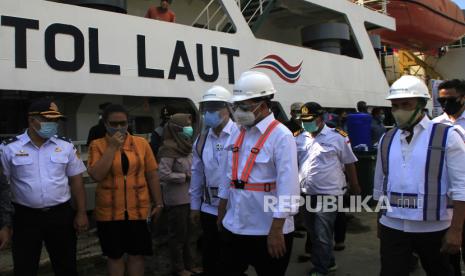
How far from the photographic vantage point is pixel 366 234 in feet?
17.5

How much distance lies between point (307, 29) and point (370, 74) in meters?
1.88

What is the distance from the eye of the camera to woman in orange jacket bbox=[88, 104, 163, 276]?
3.05m

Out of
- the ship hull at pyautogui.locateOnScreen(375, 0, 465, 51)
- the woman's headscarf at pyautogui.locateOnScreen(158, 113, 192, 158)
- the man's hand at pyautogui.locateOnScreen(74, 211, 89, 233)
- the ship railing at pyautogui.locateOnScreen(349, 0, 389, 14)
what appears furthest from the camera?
the ship hull at pyautogui.locateOnScreen(375, 0, 465, 51)

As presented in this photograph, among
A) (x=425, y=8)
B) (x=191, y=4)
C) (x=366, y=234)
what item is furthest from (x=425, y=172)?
(x=425, y=8)

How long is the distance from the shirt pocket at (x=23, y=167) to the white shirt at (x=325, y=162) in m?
2.25

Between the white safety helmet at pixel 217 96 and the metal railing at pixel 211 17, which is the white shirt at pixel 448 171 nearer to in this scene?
the white safety helmet at pixel 217 96

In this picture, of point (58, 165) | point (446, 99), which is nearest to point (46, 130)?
point (58, 165)

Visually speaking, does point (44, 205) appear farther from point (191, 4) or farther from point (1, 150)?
point (191, 4)

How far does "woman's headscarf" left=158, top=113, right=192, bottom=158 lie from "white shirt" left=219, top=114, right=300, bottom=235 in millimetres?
1328

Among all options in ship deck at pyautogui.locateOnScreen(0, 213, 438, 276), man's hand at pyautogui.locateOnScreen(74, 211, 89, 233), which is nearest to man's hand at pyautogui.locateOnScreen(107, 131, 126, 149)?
man's hand at pyautogui.locateOnScreen(74, 211, 89, 233)

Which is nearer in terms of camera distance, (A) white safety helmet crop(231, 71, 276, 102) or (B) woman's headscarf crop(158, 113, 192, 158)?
(A) white safety helmet crop(231, 71, 276, 102)

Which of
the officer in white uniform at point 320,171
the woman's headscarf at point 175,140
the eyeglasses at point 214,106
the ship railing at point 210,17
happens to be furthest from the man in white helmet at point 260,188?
the ship railing at point 210,17

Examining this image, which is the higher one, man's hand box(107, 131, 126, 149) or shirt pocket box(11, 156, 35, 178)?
man's hand box(107, 131, 126, 149)

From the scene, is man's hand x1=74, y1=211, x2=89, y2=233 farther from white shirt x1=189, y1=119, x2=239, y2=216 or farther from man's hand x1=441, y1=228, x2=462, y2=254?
man's hand x1=441, y1=228, x2=462, y2=254
